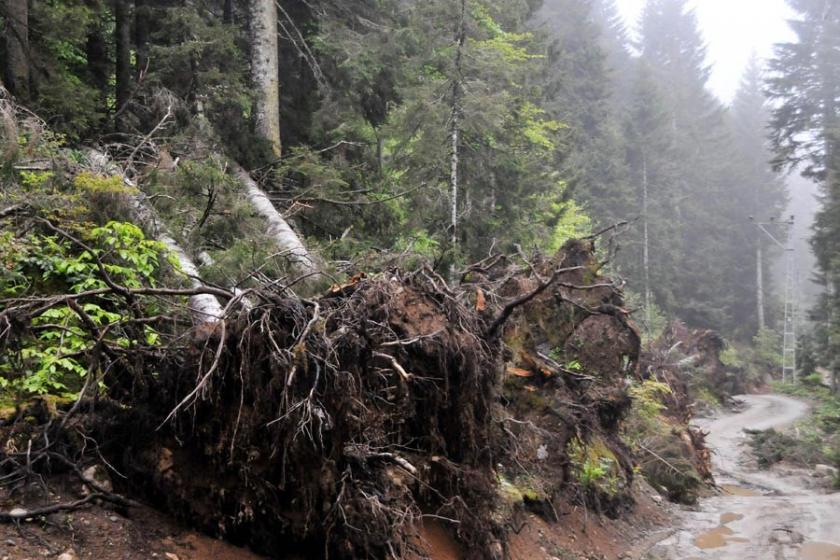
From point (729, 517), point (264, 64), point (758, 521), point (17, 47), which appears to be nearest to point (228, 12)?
point (264, 64)

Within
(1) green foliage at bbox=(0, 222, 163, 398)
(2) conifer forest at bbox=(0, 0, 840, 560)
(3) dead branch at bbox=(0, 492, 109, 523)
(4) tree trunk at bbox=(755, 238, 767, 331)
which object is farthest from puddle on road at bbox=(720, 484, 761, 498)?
(4) tree trunk at bbox=(755, 238, 767, 331)

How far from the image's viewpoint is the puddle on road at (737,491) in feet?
52.2

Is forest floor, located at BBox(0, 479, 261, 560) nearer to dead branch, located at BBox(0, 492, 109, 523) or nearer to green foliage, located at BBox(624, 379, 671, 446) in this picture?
dead branch, located at BBox(0, 492, 109, 523)

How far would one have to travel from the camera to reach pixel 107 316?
231 inches

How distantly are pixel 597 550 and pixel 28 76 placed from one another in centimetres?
1092

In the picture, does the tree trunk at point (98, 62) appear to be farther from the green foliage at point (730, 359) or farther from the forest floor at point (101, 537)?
the green foliage at point (730, 359)

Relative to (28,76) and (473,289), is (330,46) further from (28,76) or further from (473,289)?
(473,289)

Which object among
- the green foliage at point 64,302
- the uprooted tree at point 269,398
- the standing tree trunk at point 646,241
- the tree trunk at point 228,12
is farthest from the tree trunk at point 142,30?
the standing tree trunk at point 646,241

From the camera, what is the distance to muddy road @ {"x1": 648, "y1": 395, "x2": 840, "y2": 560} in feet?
31.9

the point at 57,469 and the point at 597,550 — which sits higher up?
the point at 57,469

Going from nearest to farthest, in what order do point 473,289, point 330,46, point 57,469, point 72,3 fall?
1. point 57,469
2. point 473,289
3. point 72,3
4. point 330,46

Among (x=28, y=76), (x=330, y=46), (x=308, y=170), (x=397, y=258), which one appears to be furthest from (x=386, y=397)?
(x=330, y=46)

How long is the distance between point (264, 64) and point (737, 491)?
15690mm

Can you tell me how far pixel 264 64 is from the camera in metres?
11.4
